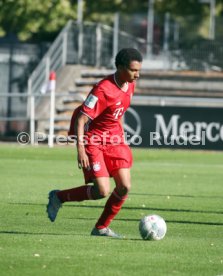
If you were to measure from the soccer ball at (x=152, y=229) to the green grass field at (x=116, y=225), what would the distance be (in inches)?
3.6

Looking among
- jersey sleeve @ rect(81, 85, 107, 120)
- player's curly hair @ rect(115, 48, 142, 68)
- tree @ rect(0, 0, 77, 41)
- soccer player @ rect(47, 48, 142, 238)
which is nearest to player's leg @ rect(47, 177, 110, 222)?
soccer player @ rect(47, 48, 142, 238)

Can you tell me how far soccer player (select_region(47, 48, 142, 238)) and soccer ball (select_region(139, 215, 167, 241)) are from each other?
0.36 metres

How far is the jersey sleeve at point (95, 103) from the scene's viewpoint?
37.0ft

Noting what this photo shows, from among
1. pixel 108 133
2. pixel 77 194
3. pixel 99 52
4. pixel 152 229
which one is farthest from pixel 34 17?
pixel 152 229

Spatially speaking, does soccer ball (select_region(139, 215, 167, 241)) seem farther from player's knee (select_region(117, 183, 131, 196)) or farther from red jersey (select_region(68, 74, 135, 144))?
red jersey (select_region(68, 74, 135, 144))

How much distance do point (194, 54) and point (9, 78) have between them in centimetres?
628

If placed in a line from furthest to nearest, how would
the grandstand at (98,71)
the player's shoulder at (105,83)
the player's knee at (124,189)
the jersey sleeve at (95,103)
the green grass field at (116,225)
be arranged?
1. the grandstand at (98,71)
2. the player's knee at (124,189)
3. the player's shoulder at (105,83)
4. the jersey sleeve at (95,103)
5. the green grass field at (116,225)

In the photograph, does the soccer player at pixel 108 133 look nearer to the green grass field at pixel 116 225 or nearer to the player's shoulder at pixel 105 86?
the player's shoulder at pixel 105 86

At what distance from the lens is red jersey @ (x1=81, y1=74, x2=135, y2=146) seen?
1134 cm

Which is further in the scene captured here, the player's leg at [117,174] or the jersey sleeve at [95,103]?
the player's leg at [117,174]

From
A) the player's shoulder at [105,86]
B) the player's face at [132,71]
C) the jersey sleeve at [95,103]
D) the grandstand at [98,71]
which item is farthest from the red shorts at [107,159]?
the grandstand at [98,71]

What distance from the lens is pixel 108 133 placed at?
11.7 metres

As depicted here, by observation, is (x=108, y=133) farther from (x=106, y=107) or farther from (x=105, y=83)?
(x=105, y=83)

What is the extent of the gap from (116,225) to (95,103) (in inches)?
81.4
